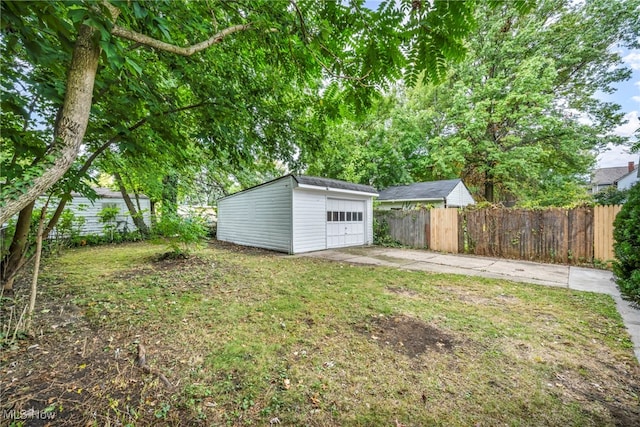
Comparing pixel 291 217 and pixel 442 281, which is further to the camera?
pixel 291 217

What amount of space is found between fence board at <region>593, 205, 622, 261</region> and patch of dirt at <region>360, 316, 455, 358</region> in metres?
6.85

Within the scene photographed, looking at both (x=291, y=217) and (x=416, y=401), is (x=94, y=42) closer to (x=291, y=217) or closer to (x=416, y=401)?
(x=416, y=401)

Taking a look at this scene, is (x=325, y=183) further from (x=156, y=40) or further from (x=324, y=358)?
(x=156, y=40)

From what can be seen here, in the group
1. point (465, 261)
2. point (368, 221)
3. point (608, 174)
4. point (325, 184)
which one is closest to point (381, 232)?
point (368, 221)

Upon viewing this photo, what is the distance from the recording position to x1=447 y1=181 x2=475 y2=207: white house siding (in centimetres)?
1320

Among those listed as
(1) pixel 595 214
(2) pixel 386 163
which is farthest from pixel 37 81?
(2) pixel 386 163

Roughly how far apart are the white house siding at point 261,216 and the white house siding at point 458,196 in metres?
8.50

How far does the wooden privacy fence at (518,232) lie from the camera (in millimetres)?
6800

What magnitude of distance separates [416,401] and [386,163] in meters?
14.8

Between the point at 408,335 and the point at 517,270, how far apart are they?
510 centimetres

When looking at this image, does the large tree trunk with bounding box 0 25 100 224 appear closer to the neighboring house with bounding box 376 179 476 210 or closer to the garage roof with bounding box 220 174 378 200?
the garage roof with bounding box 220 174 378 200

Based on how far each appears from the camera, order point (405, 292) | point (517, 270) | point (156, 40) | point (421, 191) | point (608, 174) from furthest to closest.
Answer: point (608, 174) < point (421, 191) < point (517, 270) < point (405, 292) < point (156, 40)

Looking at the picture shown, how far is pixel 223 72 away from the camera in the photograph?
3.32 m

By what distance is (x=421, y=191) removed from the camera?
1371 cm
